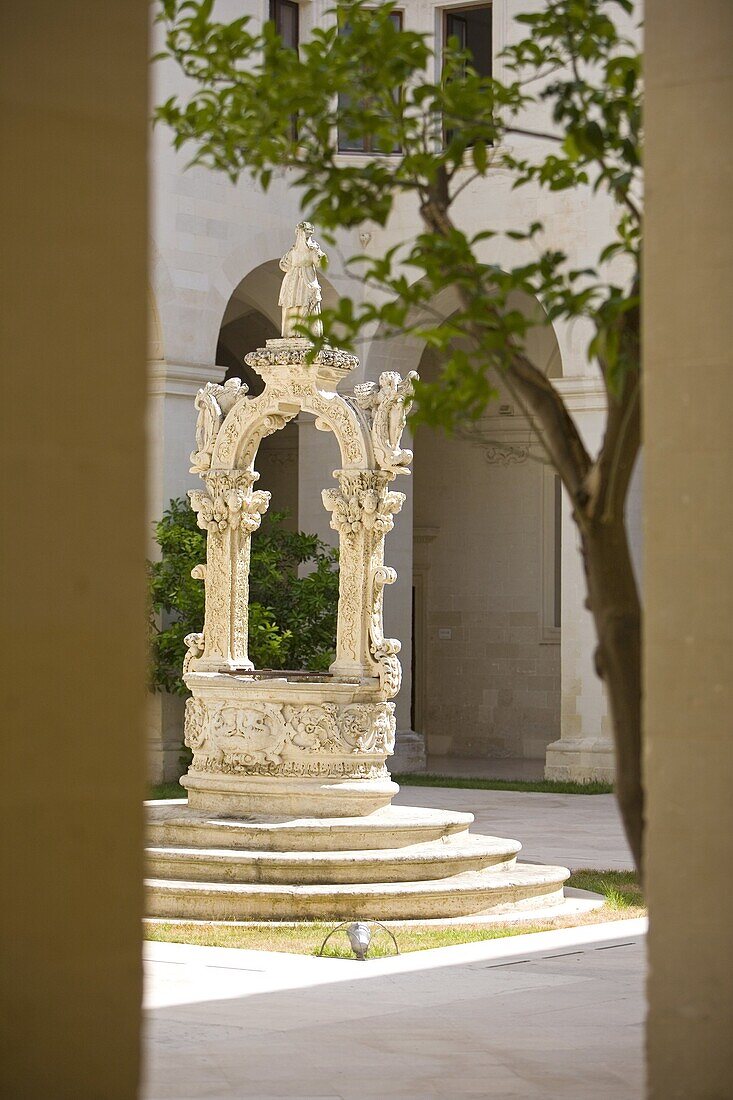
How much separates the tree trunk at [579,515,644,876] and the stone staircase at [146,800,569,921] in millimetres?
6138

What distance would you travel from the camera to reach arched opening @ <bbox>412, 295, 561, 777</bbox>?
24453 millimetres

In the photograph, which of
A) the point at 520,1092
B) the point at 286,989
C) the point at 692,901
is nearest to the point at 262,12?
the point at 286,989

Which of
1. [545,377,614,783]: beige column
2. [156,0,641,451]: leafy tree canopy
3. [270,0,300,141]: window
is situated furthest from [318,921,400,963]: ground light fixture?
[270,0,300,141]: window

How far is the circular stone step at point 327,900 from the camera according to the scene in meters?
9.78

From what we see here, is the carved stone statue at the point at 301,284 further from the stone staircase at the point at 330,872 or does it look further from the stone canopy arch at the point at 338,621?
the stone staircase at the point at 330,872

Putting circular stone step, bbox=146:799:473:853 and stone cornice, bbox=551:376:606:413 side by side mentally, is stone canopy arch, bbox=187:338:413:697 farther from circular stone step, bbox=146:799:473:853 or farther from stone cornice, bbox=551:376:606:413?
stone cornice, bbox=551:376:606:413

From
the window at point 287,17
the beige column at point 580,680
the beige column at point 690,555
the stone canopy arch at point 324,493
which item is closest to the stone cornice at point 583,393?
the beige column at point 580,680

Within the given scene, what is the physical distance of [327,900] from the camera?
9.79m

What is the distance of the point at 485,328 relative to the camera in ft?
13.1

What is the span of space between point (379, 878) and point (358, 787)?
874mm

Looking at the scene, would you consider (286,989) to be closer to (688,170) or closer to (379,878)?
(379,878)

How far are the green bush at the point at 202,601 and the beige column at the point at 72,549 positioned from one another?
14209 mm

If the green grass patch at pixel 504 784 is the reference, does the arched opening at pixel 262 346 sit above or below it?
above

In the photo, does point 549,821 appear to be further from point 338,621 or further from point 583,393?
point 583,393
